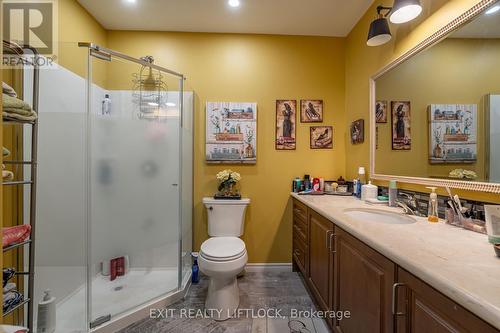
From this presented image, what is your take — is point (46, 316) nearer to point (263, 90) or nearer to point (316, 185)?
point (316, 185)

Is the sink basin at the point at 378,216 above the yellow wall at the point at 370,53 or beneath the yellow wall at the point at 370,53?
beneath

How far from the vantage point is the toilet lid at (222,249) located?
1.63m

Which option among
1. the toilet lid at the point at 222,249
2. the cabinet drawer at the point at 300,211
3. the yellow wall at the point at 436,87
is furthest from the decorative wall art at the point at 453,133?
the toilet lid at the point at 222,249

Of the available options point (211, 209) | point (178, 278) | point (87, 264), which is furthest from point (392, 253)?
point (87, 264)

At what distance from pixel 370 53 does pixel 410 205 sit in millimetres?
1386

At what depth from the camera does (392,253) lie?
79 cm

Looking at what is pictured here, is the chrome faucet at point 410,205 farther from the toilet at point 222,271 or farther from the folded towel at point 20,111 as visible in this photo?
the folded towel at point 20,111

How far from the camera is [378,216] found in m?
1.49

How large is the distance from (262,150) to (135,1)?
178cm

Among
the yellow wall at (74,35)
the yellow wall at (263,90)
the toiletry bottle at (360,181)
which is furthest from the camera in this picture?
the yellow wall at (263,90)

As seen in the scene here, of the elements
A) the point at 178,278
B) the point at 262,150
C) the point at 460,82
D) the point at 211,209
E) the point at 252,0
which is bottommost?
the point at 178,278

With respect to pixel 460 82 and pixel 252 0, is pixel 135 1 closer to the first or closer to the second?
pixel 252 0

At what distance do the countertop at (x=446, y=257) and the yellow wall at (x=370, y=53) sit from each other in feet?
1.08

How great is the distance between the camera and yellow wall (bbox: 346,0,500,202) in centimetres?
123
